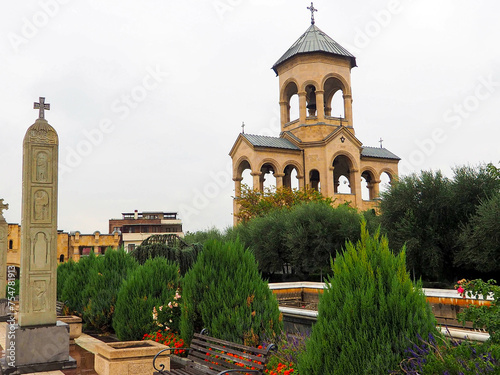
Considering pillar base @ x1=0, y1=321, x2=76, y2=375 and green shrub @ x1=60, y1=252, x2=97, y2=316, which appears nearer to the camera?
pillar base @ x1=0, y1=321, x2=76, y2=375

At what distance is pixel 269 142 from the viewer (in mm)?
38062

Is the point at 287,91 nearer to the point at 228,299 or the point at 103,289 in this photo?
the point at 103,289

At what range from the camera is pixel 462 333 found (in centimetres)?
664

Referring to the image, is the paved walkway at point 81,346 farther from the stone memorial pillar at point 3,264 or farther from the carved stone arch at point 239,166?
the carved stone arch at point 239,166

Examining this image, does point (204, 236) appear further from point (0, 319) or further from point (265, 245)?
point (0, 319)

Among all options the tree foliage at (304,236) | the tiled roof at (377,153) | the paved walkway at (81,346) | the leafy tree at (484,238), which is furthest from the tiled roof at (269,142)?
the paved walkway at (81,346)

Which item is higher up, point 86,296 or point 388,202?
point 388,202

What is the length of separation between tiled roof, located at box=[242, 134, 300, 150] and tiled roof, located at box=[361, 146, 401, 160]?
24.6 ft

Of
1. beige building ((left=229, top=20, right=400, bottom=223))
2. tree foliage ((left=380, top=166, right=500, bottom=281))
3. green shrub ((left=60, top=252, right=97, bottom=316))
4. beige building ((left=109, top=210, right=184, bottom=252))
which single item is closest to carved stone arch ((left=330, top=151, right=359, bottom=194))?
beige building ((left=229, top=20, right=400, bottom=223))

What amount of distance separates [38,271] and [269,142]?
3032 centimetres

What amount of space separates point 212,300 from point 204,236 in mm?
34234

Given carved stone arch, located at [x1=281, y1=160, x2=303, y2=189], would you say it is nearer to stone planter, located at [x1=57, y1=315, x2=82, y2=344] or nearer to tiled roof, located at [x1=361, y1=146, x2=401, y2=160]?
tiled roof, located at [x1=361, y1=146, x2=401, y2=160]

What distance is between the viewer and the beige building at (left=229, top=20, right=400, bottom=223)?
37.8 m

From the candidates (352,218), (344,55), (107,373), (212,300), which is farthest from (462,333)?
(344,55)
